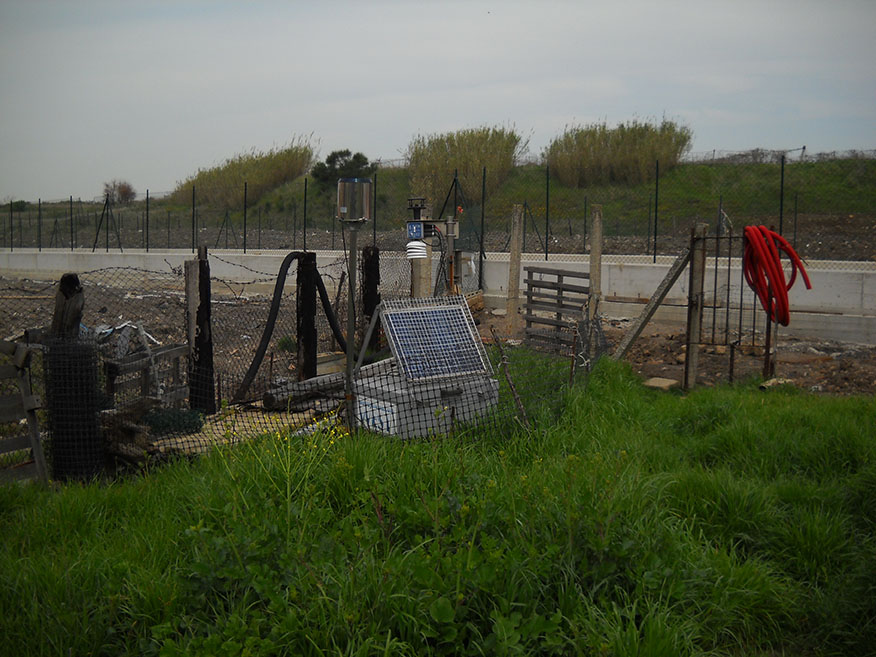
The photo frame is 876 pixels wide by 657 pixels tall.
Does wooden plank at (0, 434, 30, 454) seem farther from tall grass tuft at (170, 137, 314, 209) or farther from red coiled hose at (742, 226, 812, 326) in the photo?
tall grass tuft at (170, 137, 314, 209)

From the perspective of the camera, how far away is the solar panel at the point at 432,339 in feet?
21.3

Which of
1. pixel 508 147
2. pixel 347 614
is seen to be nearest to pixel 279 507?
pixel 347 614

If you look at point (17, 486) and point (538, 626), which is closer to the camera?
point (538, 626)

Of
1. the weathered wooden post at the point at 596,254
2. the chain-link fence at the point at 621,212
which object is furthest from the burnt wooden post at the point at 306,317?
the chain-link fence at the point at 621,212

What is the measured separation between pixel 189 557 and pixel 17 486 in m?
2.11

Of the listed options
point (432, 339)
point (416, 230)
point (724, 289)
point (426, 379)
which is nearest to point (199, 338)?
point (432, 339)

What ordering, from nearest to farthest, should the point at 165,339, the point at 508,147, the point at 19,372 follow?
the point at 19,372 < the point at 165,339 < the point at 508,147

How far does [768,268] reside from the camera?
8.96 meters

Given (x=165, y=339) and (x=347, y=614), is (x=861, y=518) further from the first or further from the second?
(x=165, y=339)

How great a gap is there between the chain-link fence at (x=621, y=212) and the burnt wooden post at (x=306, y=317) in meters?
12.5

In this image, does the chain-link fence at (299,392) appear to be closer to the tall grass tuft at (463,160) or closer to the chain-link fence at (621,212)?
the chain-link fence at (621,212)

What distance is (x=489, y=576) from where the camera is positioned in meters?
3.55

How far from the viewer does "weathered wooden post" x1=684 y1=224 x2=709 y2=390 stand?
30.7 feet

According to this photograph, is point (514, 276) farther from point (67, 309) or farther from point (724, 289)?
point (67, 309)
